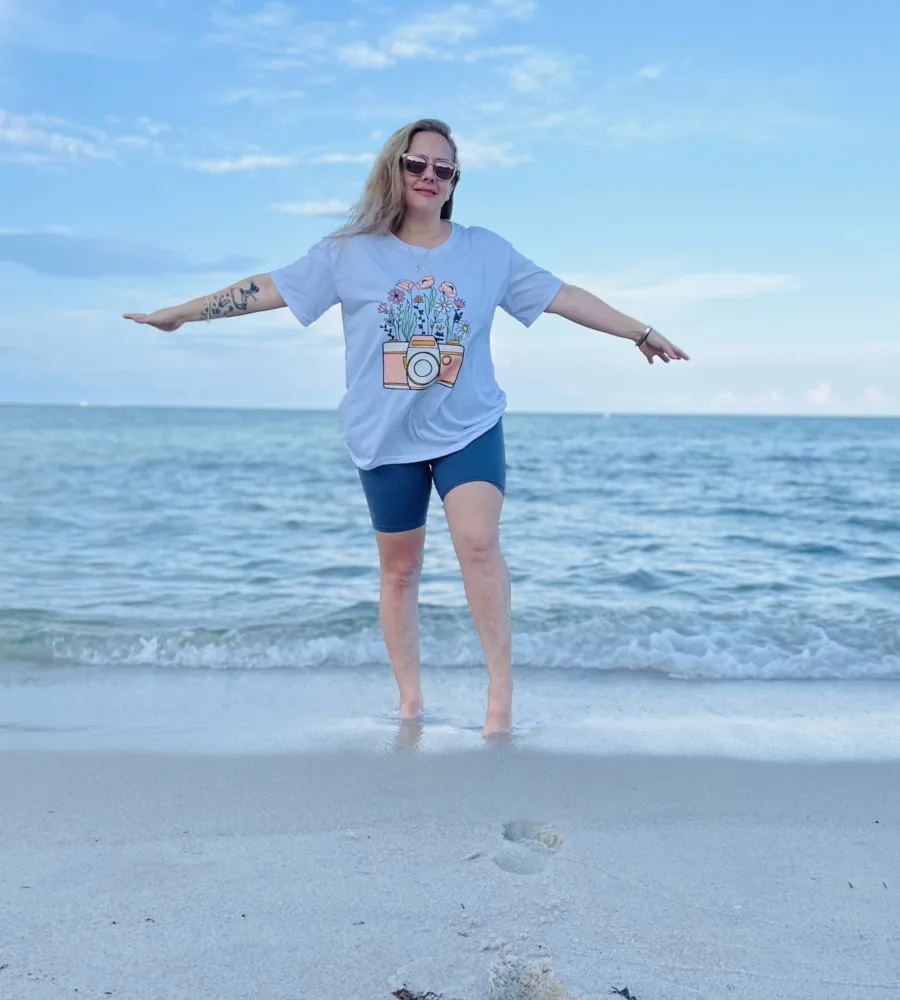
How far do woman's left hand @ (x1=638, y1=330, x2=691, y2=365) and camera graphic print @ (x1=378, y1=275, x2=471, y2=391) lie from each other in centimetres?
68

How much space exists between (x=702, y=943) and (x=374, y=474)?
1962mm

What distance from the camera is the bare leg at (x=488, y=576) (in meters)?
3.46

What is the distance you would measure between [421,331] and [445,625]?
2809 mm

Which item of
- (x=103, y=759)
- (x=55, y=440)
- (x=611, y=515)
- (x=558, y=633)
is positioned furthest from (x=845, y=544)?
(x=55, y=440)

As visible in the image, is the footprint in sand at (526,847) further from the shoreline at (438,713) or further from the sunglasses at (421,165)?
the sunglasses at (421,165)

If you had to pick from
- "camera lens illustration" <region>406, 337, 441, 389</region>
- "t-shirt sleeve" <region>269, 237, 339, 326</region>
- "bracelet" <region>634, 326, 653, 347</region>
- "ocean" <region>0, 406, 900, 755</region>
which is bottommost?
"ocean" <region>0, 406, 900, 755</region>

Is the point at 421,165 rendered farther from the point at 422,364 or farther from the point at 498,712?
the point at 498,712

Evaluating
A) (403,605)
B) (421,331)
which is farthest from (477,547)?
(421,331)

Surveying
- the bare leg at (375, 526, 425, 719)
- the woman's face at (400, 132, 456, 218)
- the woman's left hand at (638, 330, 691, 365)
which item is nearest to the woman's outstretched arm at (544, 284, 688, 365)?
the woman's left hand at (638, 330, 691, 365)

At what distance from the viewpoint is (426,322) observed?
3.38m

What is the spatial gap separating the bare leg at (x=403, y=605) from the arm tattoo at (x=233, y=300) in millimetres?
960

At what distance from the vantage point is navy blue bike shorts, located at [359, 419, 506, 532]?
3480mm

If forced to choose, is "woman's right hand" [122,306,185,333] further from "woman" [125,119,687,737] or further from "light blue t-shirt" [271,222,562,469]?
"light blue t-shirt" [271,222,562,469]

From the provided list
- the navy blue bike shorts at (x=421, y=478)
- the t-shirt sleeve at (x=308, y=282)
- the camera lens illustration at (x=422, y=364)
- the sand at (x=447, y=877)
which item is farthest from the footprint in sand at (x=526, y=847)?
the t-shirt sleeve at (x=308, y=282)
